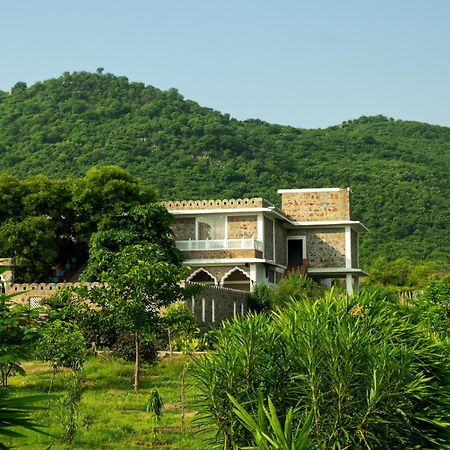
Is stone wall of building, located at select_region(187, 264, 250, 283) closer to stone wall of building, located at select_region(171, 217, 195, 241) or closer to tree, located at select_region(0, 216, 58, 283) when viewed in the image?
stone wall of building, located at select_region(171, 217, 195, 241)

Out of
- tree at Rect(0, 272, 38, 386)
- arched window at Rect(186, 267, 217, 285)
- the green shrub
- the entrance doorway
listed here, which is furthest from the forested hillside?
tree at Rect(0, 272, 38, 386)

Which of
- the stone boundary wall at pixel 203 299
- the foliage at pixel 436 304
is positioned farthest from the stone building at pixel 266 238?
the foliage at pixel 436 304

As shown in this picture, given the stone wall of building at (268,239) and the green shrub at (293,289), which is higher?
the stone wall of building at (268,239)

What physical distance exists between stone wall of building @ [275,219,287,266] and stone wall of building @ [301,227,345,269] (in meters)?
1.19

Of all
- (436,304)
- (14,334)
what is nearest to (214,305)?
(436,304)

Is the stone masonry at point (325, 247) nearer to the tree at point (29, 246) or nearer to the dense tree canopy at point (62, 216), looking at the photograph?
the dense tree canopy at point (62, 216)

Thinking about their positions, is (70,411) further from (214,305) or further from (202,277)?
(202,277)

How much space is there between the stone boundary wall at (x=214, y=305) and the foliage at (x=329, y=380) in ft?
65.2

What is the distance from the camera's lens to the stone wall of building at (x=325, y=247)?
160 feet

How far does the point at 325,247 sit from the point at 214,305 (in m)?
14.3

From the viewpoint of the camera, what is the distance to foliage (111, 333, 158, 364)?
26.5 meters

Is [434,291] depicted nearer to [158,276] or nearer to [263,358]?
[158,276]

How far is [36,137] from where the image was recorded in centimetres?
8200

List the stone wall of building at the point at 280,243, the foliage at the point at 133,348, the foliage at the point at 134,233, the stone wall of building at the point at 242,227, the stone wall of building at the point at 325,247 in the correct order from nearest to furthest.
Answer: the foliage at the point at 133,348
the foliage at the point at 134,233
the stone wall of building at the point at 242,227
the stone wall of building at the point at 280,243
the stone wall of building at the point at 325,247
